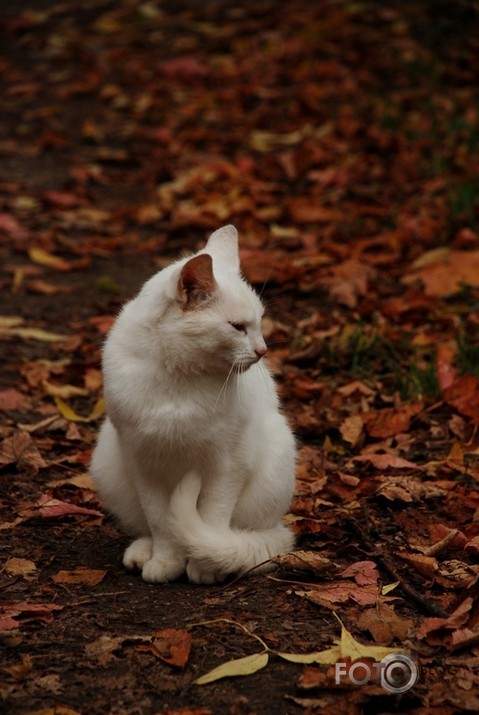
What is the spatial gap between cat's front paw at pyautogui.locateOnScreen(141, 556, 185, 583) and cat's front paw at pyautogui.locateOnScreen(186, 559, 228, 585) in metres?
0.04

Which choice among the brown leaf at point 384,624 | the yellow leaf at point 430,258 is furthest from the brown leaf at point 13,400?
the yellow leaf at point 430,258

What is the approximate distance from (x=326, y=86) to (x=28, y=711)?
761 centimetres

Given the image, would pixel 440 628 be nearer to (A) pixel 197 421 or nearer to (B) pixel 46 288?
(A) pixel 197 421

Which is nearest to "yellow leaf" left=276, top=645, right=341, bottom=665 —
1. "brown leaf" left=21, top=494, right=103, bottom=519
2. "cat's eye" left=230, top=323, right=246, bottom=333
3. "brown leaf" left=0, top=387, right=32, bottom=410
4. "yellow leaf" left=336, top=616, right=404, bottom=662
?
"yellow leaf" left=336, top=616, right=404, bottom=662

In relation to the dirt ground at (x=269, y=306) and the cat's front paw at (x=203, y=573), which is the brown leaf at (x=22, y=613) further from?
the cat's front paw at (x=203, y=573)

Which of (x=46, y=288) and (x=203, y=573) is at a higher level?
(x=203, y=573)

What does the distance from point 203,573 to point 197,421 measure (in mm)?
508

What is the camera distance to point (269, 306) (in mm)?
5602

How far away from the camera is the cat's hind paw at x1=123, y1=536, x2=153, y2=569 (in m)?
3.22

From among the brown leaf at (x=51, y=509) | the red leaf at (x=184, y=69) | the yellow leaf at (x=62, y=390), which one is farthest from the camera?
the red leaf at (x=184, y=69)

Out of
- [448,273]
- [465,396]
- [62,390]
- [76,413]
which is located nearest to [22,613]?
[76,413]

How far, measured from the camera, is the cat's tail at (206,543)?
3.00 meters

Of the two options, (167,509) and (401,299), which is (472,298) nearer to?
(401,299)

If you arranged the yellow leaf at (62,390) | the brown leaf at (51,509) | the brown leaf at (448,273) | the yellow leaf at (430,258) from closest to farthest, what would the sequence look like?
the brown leaf at (51,509)
the yellow leaf at (62,390)
the brown leaf at (448,273)
the yellow leaf at (430,258)
